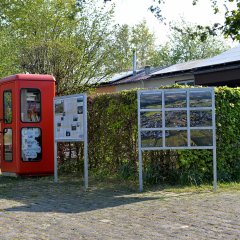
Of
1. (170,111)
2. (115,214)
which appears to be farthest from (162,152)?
(115,214)

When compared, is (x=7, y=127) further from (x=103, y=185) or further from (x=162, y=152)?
(x=162, y=152)

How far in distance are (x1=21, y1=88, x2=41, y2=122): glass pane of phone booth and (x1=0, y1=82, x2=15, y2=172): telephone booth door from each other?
245 mm

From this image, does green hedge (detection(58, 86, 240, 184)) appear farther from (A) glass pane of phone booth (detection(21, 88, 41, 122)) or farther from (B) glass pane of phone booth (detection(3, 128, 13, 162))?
(B) glass pane of phone booth (detection(3, 128, 13, 162))

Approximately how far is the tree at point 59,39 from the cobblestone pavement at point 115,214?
25.8 feet

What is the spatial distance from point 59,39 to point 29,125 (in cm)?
715

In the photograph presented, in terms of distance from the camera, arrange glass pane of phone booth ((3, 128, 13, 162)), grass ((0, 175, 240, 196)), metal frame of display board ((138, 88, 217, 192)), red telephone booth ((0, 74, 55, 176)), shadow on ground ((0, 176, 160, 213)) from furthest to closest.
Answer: glass pane of phone booth ((3, 128, 13, 162)) → red telephone booth ((0, 74, 55, 176)) → grass ((0, 175, 240, 196)) → metal frame of display board ((138, 88, 217, 192)) → shadow on ground ((0, 176, 160, 213))

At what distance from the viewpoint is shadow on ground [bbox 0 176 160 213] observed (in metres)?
8.72

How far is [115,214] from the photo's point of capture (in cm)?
801

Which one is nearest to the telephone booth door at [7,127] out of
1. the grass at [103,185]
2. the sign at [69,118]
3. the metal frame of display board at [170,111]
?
the grass at [103,185]

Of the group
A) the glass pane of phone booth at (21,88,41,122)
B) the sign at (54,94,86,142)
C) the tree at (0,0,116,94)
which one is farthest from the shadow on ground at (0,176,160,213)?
the tree at (0,0,116,94)

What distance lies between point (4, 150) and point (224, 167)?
5.44 meters

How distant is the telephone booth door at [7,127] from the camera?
13125mm

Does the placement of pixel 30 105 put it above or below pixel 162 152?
above

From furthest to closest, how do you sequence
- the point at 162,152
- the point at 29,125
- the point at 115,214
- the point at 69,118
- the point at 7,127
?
1. the point at 7,127
2. the point at 29,125
3. the point at 69,118
4. the point at 162,152
5. the point at 115,214
